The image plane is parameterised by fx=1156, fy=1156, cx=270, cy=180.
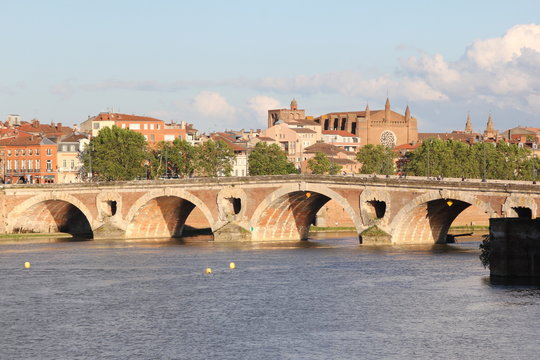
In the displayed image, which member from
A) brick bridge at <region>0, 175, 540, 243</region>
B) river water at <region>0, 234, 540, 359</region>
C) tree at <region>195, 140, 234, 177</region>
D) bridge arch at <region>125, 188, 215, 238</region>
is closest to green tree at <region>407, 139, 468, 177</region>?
tree at <region>195, 140, 234, 177</region>

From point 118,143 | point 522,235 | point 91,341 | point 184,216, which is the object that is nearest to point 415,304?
point 522,235

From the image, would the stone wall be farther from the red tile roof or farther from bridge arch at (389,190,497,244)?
the red tile roof

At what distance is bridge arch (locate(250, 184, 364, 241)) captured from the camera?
9944 centimetres

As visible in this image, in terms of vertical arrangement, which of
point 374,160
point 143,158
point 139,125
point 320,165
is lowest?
point 143,158

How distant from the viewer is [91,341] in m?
53.4

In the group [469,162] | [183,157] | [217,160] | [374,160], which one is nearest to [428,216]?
[469,162]

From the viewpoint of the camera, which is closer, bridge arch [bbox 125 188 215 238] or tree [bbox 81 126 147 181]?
bridge arch [bbox 125 188 215 238]

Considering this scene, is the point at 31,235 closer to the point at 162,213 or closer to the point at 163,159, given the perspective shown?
the point at 162,213

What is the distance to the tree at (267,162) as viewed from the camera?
161m

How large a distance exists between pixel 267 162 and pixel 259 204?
60.2 meters

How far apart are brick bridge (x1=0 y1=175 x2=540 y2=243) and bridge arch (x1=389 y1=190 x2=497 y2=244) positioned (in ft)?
0.26

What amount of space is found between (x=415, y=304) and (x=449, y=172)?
301ft

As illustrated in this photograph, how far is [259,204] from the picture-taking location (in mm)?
101562

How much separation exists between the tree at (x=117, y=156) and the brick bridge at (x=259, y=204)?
1681 cm
